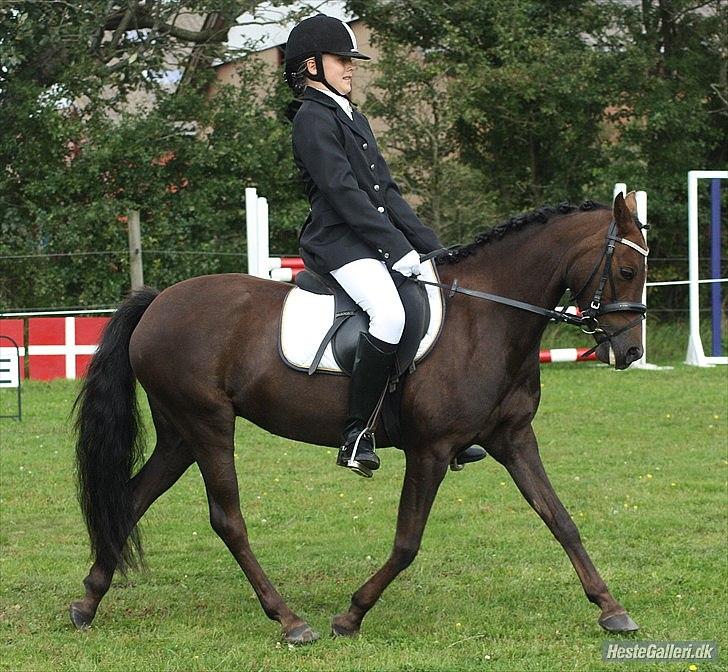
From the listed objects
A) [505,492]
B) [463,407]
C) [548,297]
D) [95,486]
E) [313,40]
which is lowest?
[505,492]

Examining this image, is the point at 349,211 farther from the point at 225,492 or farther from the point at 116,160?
the point at 116,160

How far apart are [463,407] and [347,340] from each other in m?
0.60

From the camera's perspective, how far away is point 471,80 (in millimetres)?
18438

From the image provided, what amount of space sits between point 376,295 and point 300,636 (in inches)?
60.7

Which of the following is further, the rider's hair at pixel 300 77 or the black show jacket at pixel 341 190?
the rider's hair at pixel 300 77

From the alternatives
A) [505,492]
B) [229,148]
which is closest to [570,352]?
[505,492]

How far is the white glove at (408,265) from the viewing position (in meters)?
5.29

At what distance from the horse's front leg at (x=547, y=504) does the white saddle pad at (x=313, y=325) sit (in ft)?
2.05

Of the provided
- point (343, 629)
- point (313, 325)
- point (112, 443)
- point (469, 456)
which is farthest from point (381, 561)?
point (313, 325)

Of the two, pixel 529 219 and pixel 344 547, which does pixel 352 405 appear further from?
pixel 344 547

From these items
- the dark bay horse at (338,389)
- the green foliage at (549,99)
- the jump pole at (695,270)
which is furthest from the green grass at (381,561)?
the green foliage at (549,99)

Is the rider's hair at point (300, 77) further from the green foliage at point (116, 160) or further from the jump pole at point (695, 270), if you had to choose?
the green foliage at point (116, 160)

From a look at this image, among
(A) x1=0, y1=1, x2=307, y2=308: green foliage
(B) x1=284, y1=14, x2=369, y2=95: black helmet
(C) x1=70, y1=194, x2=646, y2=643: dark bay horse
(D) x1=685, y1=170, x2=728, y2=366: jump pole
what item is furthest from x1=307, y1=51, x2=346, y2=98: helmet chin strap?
(A) x1=0, y1=1, x2=307, y2=308: green foliage

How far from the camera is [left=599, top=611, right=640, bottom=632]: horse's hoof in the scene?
5277 millimetres
